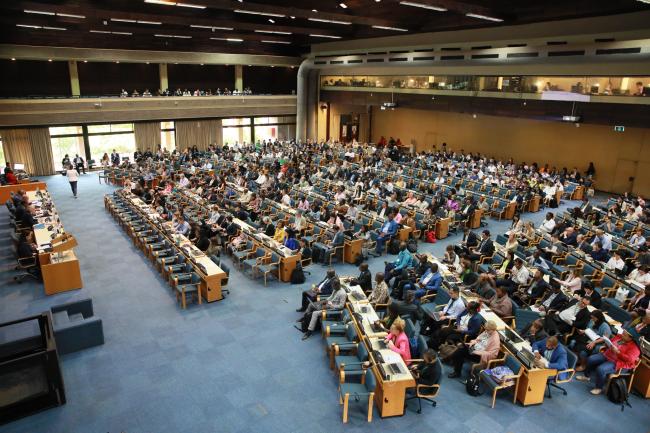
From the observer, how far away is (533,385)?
725 cm

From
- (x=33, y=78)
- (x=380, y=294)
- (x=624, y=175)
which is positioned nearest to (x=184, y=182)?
(x=33, y=78)

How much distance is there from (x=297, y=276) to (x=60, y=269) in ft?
20.1

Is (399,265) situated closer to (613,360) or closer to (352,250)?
(352,250)

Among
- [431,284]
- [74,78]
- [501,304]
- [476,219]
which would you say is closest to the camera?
[501,304]

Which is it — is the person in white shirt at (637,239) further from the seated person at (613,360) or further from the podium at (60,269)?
the podium at (60,269)

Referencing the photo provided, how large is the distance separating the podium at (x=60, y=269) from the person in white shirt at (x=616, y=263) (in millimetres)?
13784

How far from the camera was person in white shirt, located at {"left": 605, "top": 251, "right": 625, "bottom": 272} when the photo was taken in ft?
37.0

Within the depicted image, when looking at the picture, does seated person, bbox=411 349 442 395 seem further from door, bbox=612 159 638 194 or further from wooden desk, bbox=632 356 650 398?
door, bbox=612 159 638 194

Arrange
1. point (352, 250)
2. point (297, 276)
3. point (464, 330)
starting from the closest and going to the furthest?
1. point (464, 330)
2. point (297, 276)
3. point (352, 250)

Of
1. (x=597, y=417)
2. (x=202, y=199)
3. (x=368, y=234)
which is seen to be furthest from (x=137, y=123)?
(x=597, y=417)

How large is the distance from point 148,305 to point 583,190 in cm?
2040

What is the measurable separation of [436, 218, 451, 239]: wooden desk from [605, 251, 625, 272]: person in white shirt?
517 centimetres

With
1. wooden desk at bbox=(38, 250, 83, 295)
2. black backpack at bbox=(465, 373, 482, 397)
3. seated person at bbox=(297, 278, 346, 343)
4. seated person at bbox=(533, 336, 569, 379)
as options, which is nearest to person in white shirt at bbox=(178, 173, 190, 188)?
wooden desk at bbox=(38, 250, 83, 295)

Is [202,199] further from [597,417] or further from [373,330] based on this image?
[597,417]
